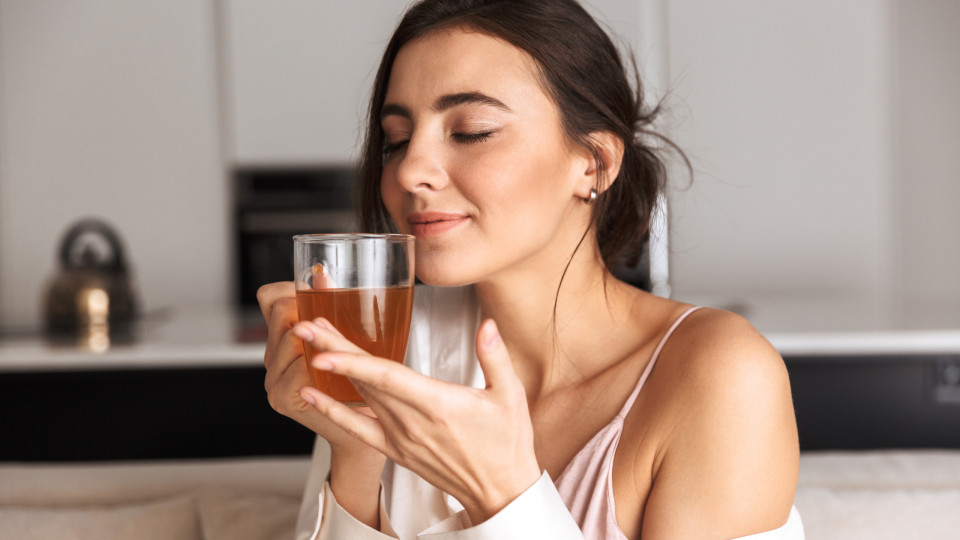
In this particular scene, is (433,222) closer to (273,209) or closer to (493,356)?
(493,356)

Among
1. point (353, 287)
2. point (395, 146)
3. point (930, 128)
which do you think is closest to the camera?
point (353, 287)

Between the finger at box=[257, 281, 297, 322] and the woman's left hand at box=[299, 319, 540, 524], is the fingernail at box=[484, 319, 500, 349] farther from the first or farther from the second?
the finger at box=[257, 281, 297, 322]

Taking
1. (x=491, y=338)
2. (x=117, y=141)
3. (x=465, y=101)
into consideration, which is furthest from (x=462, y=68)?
(x=117, y=141)

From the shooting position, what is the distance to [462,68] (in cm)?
112

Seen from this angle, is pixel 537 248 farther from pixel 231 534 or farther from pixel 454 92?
pixel 231 534

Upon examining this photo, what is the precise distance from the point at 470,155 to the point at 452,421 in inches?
16.4

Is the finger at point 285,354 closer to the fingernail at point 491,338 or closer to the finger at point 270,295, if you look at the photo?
the finger at point 270,295

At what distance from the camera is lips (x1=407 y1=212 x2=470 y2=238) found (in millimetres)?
1092

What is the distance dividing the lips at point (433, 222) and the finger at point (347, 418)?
310 mm

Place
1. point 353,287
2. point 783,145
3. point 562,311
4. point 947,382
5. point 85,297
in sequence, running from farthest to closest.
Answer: point 783,145, point 85,297, point 947,382, point 562,311, point 353,287

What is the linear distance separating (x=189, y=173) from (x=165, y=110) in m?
0.28

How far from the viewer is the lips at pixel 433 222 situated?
1.09 meters

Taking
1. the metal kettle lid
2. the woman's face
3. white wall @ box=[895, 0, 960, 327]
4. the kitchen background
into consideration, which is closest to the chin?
the woman's face

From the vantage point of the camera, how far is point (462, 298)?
152cm
